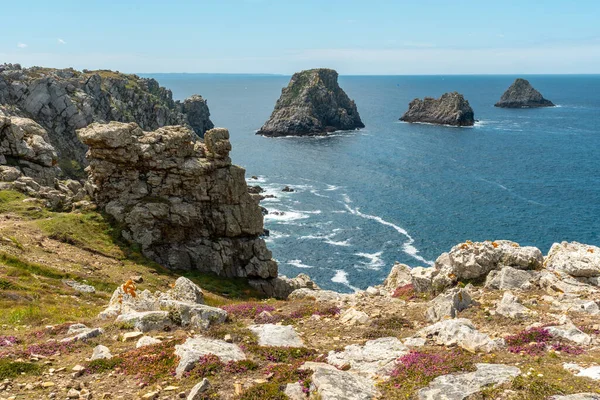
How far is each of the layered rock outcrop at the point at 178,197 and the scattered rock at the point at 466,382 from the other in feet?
151

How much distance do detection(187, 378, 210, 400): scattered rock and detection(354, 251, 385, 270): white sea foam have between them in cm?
7761

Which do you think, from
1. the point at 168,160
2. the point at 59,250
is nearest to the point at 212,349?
the point at 59,250

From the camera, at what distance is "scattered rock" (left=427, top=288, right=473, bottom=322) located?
82.3 feet

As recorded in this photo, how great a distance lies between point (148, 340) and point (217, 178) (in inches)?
1664

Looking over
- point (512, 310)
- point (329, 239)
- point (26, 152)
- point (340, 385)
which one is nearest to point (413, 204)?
point (329, 239)

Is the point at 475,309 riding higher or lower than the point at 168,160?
lower

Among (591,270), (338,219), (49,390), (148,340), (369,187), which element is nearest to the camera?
(49,390)

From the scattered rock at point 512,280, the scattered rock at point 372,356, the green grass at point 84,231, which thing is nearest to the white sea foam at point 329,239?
the green grass at point 84,231

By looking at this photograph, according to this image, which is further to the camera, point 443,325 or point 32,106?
point 32,106

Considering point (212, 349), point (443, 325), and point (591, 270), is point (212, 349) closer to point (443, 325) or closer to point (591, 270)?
point (443, 325)

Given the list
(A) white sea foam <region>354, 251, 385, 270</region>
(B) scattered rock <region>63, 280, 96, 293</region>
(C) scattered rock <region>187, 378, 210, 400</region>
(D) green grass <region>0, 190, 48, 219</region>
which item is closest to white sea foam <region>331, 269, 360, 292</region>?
(A) white sea foam <region>354, 251, 385, 270</region>

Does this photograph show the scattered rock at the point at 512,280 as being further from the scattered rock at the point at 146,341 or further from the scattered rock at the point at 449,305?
the scattered rock at the point at 146,341

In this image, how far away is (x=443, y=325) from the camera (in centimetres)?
2183

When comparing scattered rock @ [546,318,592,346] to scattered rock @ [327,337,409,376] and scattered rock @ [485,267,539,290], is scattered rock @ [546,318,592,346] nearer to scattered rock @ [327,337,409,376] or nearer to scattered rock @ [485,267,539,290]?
scattered rock @ [327,337,409,376]
